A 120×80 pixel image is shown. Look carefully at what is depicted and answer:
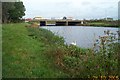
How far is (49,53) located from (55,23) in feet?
356

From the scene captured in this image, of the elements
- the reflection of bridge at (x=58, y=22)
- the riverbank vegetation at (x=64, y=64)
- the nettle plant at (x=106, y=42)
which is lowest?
the riverbank vegetation at (x=64, y=64)

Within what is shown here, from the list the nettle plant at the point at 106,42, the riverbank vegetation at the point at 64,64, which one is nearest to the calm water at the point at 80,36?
the nettle plant at the point at 106,42

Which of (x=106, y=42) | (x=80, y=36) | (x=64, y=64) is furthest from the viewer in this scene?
(x=80, y=36)

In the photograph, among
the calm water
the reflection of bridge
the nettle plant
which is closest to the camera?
the nettle plant

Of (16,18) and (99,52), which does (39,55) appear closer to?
(99,52)

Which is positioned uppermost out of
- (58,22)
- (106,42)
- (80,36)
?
(58,22)

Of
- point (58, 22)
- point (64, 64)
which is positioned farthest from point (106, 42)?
point (58, 22)

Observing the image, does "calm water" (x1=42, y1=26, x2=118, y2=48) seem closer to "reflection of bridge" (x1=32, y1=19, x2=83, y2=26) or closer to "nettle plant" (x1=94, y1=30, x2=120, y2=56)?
"nettle plant" (x1=94, y1=30, x2=120, y2=56)

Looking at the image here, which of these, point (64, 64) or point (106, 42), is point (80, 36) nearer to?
point (64, 64)

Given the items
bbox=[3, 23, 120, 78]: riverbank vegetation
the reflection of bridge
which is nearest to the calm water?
bbox=[3, 23, 120, 78]: riverbank vegetation

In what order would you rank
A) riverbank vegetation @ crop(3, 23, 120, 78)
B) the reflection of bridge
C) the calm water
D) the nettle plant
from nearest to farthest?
riverbank vegetation @ crop(3, 23, 120, 78), the nettle plant, the calm water, the reflection of bridge

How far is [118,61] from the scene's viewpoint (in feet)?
33.9

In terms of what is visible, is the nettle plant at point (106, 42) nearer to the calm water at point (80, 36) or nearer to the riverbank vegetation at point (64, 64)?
the riverbank vegetation at point (64, 64)

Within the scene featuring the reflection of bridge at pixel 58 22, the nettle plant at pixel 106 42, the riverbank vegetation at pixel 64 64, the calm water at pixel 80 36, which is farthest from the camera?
the reflection of bridge at pixel 58 22
